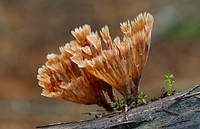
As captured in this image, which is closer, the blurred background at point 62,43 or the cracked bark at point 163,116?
the cracked bark at point 163,116

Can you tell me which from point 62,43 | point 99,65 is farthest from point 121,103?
point 62,43

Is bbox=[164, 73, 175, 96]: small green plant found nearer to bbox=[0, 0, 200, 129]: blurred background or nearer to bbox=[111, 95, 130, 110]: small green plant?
bbox=[111, 95, 130, 110]: small green plant

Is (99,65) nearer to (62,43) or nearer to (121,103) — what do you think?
(121,103)

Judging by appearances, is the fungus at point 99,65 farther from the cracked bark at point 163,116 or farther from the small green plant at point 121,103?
the cracked bark at point 163,116

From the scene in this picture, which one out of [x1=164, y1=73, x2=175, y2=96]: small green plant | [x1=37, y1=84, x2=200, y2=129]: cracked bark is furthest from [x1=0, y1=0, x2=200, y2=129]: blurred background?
[x1=37, y1=84, x2=200, y2=129]: cracked bark

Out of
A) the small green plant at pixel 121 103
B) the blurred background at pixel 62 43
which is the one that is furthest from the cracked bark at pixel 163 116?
the blurred background at pixel 62 43

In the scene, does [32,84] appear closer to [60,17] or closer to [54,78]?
[60,17]
